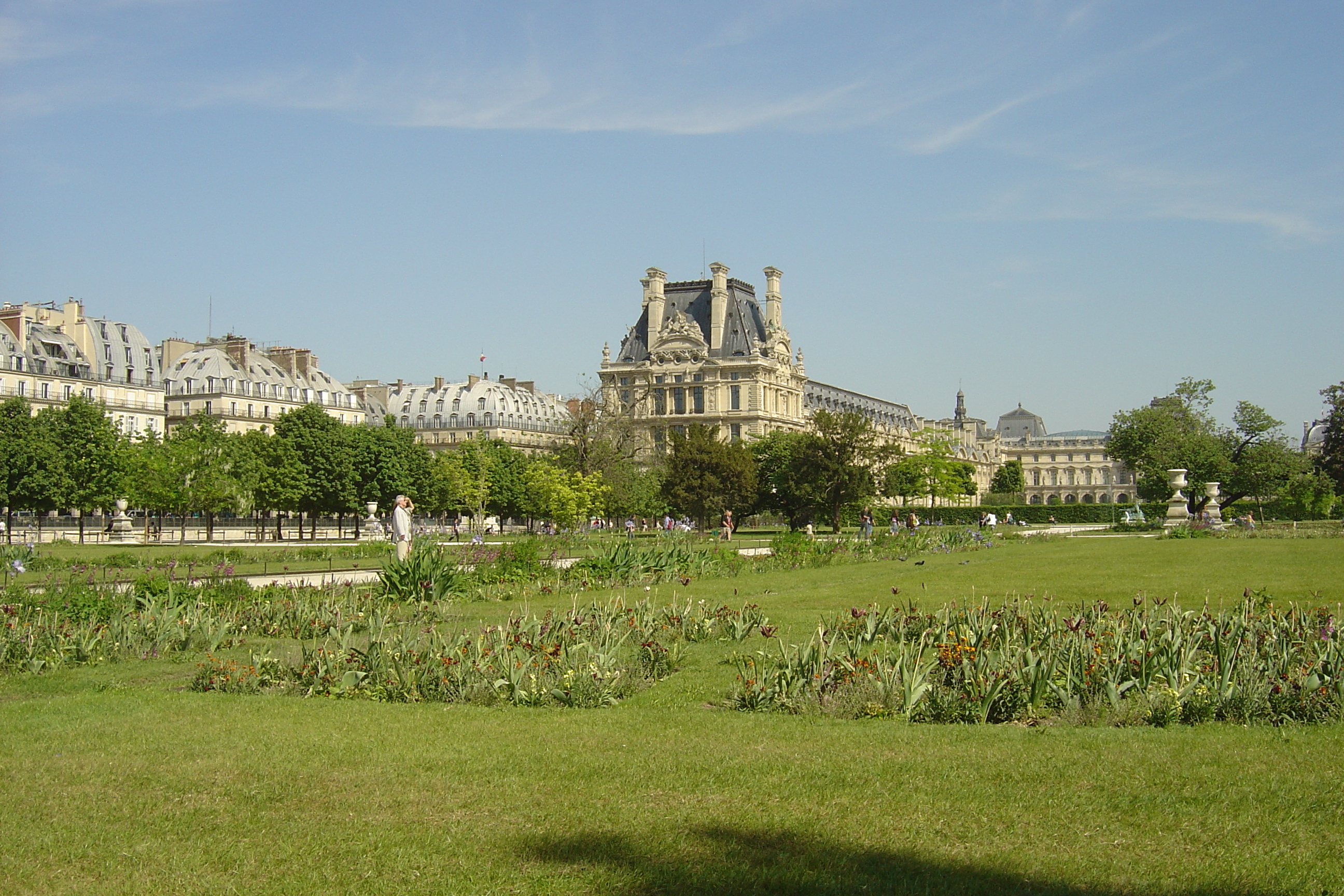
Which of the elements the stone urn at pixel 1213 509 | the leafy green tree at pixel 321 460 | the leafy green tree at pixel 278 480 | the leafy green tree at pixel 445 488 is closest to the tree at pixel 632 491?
the leafy green tree at pixel 445 488

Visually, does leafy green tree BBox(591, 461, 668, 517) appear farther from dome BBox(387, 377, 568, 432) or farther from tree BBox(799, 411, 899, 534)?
dome BBox(387, 377, 568, 432)

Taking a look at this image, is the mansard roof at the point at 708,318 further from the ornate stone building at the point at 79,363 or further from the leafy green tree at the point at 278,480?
the leafy green tree at the point at 278,480

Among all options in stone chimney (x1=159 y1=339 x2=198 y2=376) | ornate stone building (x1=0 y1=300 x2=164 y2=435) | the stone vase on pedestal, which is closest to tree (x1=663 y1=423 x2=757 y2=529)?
the stone vase on pedestal

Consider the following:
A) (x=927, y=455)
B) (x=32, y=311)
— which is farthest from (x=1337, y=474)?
(x=32, y=311)

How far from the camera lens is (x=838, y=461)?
202ft

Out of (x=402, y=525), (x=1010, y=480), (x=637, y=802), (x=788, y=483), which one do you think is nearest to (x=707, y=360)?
(x=788, y=483)

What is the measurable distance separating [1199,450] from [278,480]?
53193mm

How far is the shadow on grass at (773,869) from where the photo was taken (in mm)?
5289

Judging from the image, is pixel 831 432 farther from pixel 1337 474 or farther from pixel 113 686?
pixel 113 686

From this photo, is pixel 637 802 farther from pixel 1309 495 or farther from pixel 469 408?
pixel 469 408

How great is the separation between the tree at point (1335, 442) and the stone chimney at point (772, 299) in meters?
47.4

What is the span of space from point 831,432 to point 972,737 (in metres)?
53.7

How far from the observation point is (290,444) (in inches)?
2347

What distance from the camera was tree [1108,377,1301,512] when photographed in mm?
72562
